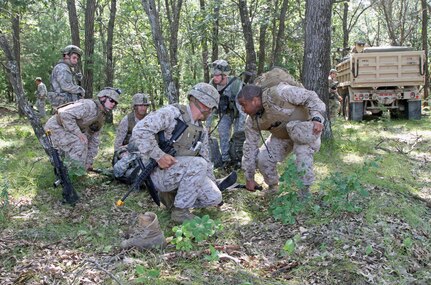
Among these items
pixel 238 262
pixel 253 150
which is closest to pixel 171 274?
pixel 238 262

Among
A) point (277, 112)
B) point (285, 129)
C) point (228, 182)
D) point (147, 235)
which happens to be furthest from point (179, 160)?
point (285, 129)

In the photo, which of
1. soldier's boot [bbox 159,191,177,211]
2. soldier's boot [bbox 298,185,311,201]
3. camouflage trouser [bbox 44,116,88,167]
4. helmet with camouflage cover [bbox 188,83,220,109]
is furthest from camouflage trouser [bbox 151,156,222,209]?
camouflage trouser [bbox 44,116,88,167]

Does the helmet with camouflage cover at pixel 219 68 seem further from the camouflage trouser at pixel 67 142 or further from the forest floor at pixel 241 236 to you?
the camouflage trouser at pixel 67 142

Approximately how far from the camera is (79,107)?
566 cm

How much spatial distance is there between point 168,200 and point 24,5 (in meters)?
4.75

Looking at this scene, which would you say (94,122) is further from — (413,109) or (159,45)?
(413,109)

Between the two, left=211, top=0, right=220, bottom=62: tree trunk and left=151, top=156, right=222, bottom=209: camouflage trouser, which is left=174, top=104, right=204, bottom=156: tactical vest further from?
left=211, top=0, right=220, bottom=62: tree trunk

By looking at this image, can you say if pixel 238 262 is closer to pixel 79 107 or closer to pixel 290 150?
pixel 290 150

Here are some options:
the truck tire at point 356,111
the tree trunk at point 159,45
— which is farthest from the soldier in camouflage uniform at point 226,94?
the truck tire at point 356,111

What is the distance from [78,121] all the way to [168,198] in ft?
6.49

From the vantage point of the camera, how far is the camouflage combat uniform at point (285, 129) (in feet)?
15.0

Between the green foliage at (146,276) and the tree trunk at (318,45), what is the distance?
200 inches

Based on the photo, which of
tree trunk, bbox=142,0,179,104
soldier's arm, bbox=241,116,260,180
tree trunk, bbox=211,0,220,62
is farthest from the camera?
tree trunk, bbox=211,0,220,62

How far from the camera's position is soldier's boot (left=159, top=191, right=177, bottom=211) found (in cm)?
468
